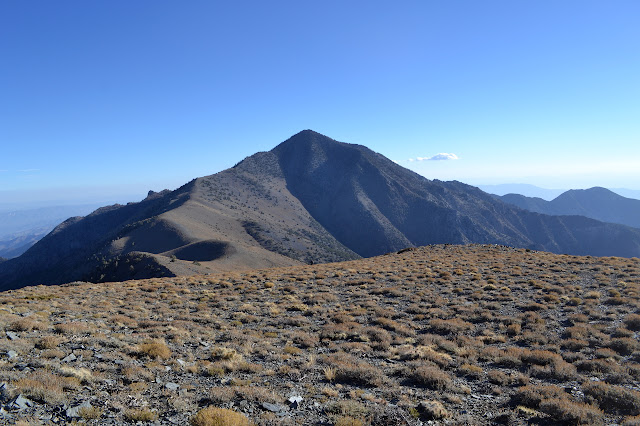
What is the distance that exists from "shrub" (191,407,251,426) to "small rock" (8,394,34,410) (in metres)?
3.31

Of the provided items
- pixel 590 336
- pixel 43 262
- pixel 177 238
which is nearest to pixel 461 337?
pixel 590 336

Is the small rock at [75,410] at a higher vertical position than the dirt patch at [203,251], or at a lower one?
higher

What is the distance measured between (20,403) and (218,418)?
3.99 m

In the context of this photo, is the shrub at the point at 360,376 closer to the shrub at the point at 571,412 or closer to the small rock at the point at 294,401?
the small rock at the point at 294,401

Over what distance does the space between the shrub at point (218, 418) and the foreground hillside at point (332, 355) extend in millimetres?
149

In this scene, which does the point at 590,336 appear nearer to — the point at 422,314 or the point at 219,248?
the point at 422,314

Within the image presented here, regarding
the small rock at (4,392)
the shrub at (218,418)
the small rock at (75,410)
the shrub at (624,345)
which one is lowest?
the shrub at (624,345)

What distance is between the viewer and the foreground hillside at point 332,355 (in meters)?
7.48

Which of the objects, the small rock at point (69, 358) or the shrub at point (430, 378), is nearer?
the shrub at point (430, 378)

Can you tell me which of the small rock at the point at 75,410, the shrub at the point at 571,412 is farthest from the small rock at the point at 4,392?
the shrub at the point at 571,412

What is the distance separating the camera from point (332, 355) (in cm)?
1147

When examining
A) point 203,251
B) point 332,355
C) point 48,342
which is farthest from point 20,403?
point 203,251

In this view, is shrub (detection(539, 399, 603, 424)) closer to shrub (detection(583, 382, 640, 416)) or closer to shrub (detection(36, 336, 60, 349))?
shrub (detection(583, 382, 640, 416))

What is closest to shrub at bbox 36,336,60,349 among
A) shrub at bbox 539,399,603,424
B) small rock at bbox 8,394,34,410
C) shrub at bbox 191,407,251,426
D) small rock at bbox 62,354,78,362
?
small rock at bbox 62,354,78,362
